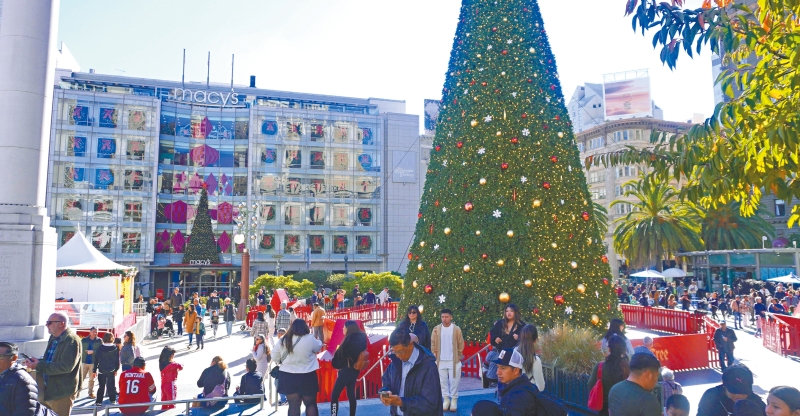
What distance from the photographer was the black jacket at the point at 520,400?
13.8ft

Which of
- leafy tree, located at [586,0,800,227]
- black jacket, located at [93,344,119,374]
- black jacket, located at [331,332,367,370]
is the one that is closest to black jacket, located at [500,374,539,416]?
leafy tree, located at [586,0,800,227]

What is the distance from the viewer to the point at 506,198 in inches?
505

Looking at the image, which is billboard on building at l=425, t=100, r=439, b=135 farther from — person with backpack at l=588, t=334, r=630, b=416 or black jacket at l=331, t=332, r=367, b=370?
person with backpack at l=588, t=334, r=630, b=416

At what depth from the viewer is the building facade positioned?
4769 cm

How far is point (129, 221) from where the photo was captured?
4841 centimetres

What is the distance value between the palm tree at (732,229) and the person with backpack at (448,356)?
149 feet

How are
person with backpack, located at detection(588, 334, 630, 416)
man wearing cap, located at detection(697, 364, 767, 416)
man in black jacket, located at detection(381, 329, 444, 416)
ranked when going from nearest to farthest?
man in black jacket, located at detection(381, 329, 444, 416), man wearing cap, located at detection(697, 364, 767, 416), person with backpack, located at detection(588, 334, 630, 416)

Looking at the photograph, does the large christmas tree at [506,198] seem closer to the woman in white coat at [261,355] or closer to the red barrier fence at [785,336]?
the woman in white coat at [261,355]

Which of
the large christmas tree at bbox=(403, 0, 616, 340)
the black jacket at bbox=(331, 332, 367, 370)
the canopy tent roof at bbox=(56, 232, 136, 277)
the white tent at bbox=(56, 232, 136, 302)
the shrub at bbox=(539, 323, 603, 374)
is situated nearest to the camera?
the black jacket at bbox=(331, 332, 367, 370)

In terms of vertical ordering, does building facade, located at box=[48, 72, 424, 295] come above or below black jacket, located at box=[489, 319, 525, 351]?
above

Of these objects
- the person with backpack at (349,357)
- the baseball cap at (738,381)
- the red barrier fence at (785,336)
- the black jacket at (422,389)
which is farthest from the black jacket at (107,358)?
the red barrier fence at (785,336)

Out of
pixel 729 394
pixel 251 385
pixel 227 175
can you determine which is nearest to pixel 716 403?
pixel 729 394

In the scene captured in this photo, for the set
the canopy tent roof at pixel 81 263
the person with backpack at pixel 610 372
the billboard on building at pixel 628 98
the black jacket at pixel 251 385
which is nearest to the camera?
the person with backpack at pixel 610 372

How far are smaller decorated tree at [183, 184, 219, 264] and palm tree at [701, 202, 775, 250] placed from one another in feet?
140
